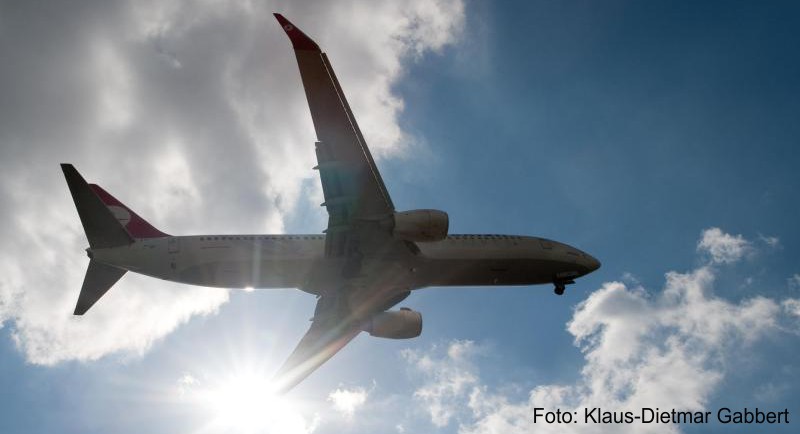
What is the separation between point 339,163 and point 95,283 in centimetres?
1167

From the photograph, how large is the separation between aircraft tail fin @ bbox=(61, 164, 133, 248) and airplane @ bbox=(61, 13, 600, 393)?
35 mm

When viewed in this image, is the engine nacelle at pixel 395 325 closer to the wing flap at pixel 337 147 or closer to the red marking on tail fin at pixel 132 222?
the wing flap at pixel 337 147

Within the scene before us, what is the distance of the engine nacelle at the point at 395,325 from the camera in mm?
26688

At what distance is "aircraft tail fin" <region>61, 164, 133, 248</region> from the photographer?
2078 centimetres

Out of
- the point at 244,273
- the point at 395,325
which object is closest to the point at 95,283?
the point at 244,273

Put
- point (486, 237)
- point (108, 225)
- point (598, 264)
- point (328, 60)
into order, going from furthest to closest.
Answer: point (598, 264)
point (486, 237)
point (108, 225)
point (328, 60)

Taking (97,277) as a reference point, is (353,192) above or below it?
above

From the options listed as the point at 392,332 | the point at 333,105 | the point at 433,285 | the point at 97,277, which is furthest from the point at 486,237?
the point at 97,277

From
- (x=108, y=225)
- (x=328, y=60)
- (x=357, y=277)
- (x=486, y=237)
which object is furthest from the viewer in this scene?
(x=486, y=237)

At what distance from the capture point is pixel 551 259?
89.5ft

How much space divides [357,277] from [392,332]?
12.4 ft

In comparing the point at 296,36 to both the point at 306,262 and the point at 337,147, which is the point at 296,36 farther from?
the point at 306,262

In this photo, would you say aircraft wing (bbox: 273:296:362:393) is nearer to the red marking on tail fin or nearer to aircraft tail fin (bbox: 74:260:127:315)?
the red marking on tail fin

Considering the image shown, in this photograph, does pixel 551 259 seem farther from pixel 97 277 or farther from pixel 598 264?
pixel 97 277
